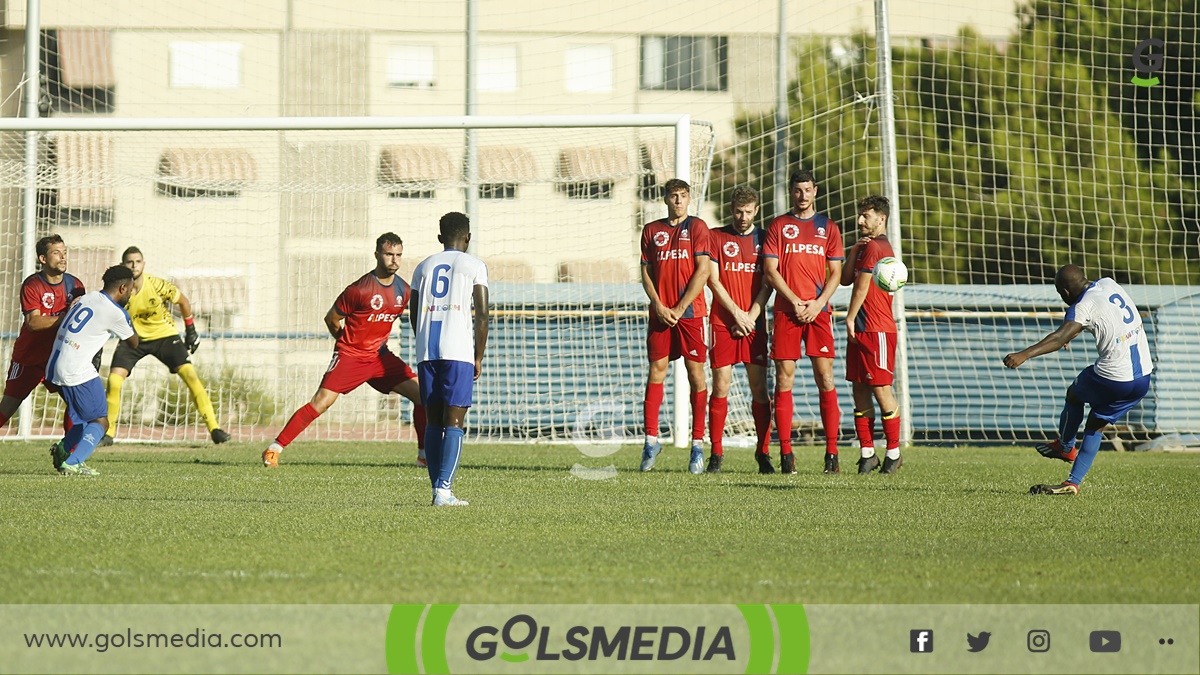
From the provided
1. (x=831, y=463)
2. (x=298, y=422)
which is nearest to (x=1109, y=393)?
(x=831, y=463)

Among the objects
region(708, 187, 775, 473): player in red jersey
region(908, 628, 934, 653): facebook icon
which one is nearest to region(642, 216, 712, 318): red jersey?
region(708, 187, 775, 473): player in red jersey

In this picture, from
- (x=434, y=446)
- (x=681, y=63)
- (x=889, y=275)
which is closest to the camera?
(x=434, y=446)

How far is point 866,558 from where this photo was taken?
18.1ft

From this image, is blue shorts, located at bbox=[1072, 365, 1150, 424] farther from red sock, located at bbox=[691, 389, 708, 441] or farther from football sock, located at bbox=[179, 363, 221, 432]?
football sock, located at bbox=[179, 363, 221, 432]

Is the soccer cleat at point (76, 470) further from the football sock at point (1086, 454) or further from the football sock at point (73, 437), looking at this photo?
the football sock at point (1086, 454)

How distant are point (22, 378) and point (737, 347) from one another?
246 inches

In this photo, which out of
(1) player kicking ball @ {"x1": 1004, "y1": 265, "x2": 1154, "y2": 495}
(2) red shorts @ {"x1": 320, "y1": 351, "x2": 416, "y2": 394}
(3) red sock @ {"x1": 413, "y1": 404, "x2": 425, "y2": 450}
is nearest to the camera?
(1) player kicking ball @ {"x1": 1004, "y1": 265, "x2": 1154, "y2": 495}

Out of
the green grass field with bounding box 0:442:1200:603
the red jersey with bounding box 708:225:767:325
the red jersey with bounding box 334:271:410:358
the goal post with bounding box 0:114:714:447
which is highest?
the goal post with bounding box 0:114:714:447

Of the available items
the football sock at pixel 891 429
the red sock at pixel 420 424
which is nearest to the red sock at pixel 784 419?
the football sock at pixel 891 429

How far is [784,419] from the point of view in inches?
402

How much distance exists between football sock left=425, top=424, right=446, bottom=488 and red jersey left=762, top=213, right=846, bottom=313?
3.75 metres

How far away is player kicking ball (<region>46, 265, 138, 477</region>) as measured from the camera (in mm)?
9508

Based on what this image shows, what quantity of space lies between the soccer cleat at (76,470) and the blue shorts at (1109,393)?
7.32 meters

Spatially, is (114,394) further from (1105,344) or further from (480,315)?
(1105,344)
